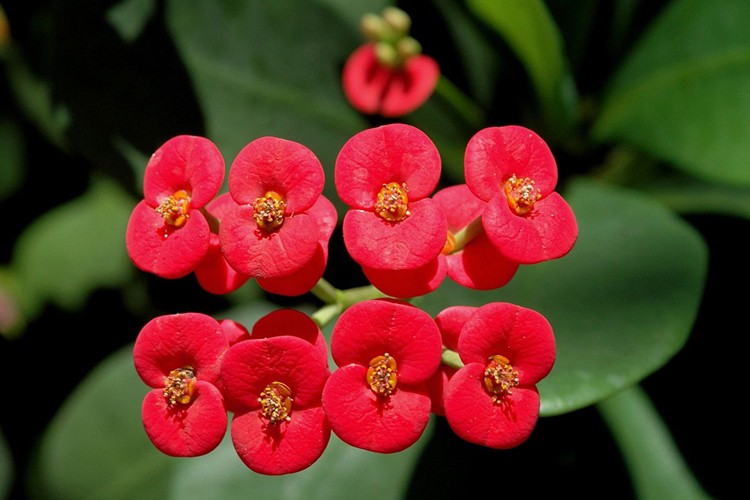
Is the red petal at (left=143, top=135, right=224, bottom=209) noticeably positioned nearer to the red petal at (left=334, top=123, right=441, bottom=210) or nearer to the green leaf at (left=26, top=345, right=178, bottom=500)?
the red petal at (left=334, top=123, right=441, bottom=210)

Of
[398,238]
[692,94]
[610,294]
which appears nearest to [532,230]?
[398,238]

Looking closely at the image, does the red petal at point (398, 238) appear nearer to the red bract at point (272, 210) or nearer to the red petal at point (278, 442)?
the red bract at point (272, 210)

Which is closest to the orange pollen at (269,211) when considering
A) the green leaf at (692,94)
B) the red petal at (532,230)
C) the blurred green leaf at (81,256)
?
the red petal at (532,230)

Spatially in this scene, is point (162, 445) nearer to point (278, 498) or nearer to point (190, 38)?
point (278, 498)

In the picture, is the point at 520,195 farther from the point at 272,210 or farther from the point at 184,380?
the point at 184,380

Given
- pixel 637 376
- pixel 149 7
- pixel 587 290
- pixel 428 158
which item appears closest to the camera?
pixel 428 158

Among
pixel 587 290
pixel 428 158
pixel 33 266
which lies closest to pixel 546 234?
pixel 428 158
